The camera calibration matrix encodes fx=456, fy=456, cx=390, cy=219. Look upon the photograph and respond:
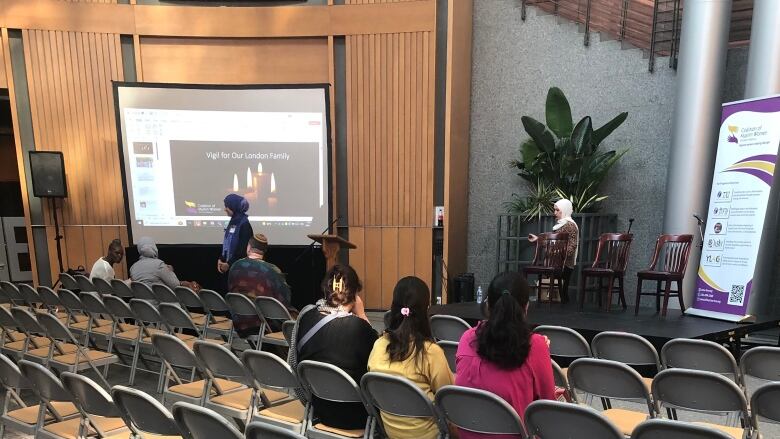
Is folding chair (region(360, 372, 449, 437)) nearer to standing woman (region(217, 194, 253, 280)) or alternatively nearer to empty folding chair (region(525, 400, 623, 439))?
empty folding chair (region(525, 400, 623, 439))

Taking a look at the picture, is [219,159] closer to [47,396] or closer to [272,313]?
[272,313]

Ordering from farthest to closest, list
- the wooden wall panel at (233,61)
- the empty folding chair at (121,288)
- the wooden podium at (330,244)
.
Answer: the wooden wall panel at (233,61) → the wooden podium at (330,244) → the empty folding chair at (121,288)

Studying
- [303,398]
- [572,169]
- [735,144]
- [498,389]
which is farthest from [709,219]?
[303,398]

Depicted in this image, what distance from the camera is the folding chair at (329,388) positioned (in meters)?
2.02

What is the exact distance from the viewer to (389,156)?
281 inches

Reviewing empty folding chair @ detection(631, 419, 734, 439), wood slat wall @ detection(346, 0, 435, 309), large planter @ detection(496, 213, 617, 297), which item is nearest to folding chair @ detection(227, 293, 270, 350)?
empty folding chair @ detection(631, 419, 734, 439)

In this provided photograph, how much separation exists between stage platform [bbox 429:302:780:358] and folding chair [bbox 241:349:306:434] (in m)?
2.66

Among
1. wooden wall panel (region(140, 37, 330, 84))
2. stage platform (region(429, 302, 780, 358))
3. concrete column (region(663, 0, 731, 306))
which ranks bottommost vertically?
stage platform (region(429, 302, 780, 358))

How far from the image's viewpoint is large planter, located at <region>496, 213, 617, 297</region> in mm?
6223

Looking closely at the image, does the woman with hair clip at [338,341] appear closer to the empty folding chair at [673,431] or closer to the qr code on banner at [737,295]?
the empty folding chair at [673,431]

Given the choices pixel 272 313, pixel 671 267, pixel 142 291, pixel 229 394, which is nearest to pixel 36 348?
pixel 142 291

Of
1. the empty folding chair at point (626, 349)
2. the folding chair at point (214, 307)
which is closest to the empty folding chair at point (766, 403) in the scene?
the empty folding chair at point (626, 349)

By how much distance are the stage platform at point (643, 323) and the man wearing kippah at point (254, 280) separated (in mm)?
1980

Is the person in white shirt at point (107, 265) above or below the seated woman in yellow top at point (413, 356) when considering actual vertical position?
below
